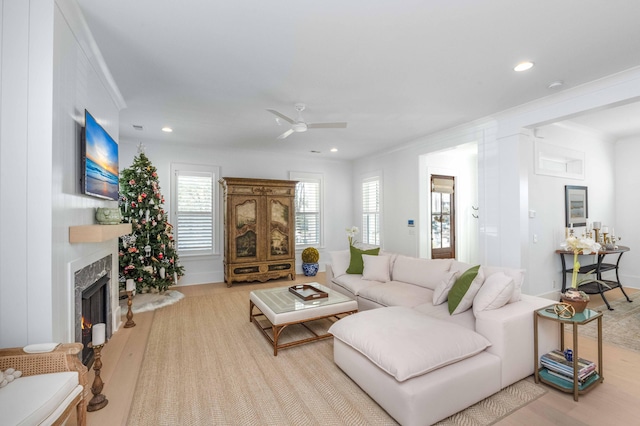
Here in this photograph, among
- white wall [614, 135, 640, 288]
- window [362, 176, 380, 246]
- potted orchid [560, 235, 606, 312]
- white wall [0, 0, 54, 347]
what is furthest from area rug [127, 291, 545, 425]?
white wall [614, 135, 640, 288]

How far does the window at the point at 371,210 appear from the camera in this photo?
A: 671 centimetres

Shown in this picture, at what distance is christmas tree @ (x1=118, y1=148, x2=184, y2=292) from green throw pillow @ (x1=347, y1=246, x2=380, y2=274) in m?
3.00

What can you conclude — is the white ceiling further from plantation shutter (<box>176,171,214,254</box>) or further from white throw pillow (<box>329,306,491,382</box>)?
white throw pillow (<box>329,306,491,382</box>)

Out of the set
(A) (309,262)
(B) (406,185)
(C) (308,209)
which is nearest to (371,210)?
(B) (406,185)

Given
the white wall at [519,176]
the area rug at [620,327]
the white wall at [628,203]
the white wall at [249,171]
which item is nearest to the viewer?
the area rug at [620,327]

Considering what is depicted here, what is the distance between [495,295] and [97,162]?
3.50m

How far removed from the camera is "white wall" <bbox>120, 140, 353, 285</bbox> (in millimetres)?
5660

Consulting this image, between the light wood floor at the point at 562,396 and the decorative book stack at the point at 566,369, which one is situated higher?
the decorative book stack at the point at 566,369

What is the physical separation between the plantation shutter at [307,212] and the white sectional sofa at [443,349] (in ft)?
13.7

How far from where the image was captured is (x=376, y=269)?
4051 mm

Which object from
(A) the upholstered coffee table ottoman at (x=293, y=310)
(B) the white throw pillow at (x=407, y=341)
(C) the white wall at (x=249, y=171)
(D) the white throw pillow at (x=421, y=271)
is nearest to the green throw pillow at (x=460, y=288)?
(B) the white throw pillow at (x=407, y=341)

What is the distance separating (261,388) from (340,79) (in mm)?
2945

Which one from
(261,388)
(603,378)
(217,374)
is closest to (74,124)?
(217,374)

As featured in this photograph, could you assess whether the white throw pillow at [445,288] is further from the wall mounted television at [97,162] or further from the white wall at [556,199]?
the wall mounted television at [97,162]
